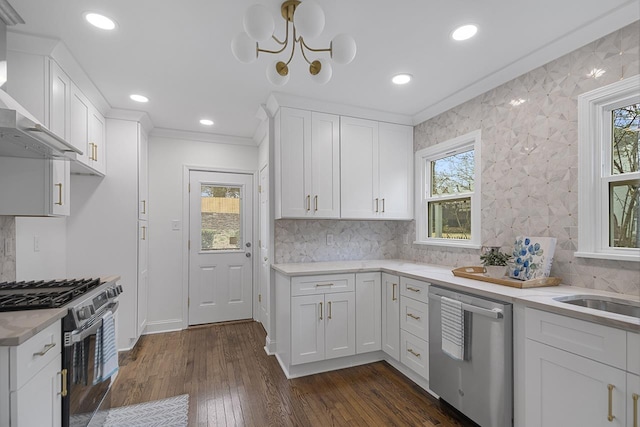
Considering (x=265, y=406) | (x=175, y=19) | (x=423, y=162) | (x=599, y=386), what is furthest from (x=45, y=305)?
(x=423, y=162)

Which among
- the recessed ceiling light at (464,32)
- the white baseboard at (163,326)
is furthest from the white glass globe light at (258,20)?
the white baseboard at (163,326)

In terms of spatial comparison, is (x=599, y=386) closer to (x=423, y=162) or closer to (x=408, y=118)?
(x=423, y=162)

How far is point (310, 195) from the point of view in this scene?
3053mm

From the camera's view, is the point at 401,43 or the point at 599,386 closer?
the point at 599,386

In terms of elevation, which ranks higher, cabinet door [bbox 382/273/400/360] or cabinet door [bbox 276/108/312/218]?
cabinet door [bbox 276/108/312/218]

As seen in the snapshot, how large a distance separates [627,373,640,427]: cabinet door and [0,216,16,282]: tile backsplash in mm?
3580

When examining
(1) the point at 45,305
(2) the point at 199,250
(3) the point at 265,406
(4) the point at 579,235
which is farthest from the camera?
(2) the point at 199,250

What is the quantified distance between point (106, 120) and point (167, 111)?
24.6 inches

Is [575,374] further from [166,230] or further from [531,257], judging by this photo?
[166,230]

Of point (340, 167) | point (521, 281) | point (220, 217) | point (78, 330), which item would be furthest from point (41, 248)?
point (521, 281)

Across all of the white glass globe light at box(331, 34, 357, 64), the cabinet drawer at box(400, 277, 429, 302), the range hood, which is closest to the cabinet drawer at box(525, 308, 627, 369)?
the cabinet drawer at box(400, 277, 429, 302)

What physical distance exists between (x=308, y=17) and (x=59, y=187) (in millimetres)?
2146

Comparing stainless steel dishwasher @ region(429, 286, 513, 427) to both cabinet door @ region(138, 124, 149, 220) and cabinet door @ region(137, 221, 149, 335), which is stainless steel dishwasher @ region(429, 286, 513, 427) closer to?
cabinet door @ region(137, 221, 149, 335)

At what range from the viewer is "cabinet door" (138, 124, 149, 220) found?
131 inches
